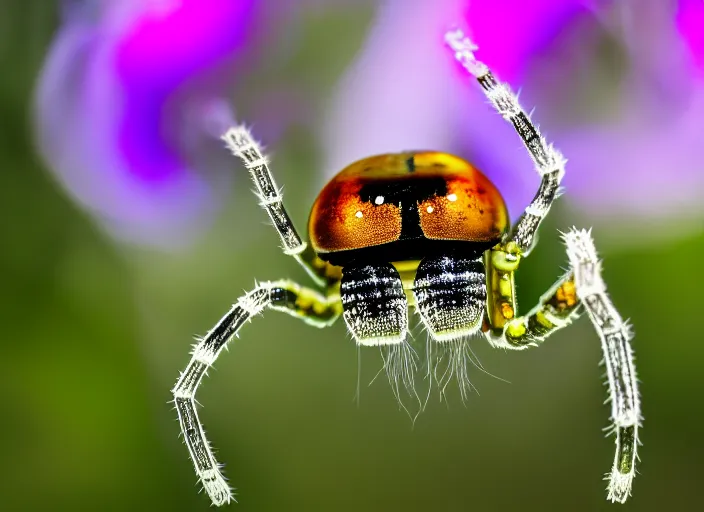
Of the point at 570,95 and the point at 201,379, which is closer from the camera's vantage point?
the point at 201,379

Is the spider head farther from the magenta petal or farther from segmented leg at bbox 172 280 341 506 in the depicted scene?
the magenta petal

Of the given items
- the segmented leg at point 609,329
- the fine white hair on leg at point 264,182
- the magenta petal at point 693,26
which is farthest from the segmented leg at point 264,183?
the magenta petal at point 693,26

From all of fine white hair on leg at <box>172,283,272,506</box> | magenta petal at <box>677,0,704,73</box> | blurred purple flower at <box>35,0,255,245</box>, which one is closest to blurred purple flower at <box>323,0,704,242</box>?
magenta petal at <box>677,0,704,73</box>

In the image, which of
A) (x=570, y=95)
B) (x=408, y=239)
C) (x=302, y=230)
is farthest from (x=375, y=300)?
(x=570, y=95)

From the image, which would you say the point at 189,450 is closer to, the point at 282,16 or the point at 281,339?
the point at 281,339

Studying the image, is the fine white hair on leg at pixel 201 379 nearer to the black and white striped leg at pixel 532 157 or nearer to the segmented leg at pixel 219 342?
the segmented leg at pixel 219 342

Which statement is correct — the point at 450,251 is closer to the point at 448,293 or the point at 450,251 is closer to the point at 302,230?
the point at 448,293
